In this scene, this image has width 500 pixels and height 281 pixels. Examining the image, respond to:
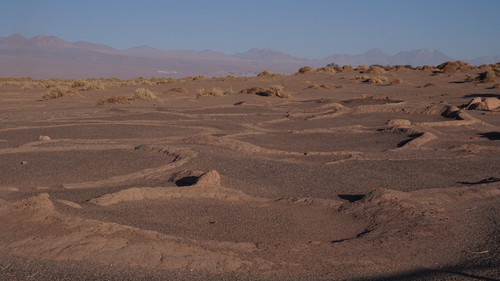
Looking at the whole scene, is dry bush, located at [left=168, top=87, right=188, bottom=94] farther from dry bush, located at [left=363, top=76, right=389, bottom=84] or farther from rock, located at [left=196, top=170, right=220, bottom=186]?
rock, located at [left=196, top=170, right=220, bottom=186]

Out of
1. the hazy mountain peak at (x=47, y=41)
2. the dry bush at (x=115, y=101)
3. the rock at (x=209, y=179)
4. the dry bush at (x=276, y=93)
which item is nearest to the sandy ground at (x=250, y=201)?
the rock at (x=209, y=179)

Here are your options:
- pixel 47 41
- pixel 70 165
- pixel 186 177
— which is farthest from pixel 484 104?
pixel 47 41

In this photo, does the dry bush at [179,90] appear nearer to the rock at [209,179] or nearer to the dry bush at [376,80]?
the dry bush at [376,80]

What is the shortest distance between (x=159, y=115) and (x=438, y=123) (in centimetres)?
844

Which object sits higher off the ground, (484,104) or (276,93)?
(484,104)

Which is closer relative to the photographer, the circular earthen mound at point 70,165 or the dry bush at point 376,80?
the circular earthen mound at point 70,165

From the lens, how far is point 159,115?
1781 cm

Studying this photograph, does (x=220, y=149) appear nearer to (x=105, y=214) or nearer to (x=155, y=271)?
(x=105, y=214)

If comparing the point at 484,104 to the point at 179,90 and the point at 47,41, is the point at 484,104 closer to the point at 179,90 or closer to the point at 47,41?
the point at 179,90

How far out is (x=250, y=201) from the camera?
7660mm

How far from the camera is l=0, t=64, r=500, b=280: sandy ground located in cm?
509

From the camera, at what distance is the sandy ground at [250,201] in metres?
5.09

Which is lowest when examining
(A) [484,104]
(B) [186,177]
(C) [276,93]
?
(C) [276,93]

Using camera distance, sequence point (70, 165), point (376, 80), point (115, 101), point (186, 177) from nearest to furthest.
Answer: point (186, 177)
point (70, 165)
point (115, 101)
point (376, 80)
